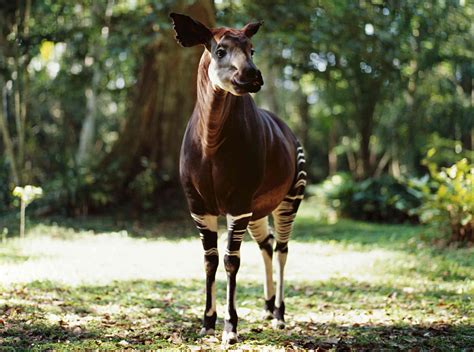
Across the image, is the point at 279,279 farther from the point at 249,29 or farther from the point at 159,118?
the point at 159,118

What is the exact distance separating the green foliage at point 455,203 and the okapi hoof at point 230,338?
5285 mm

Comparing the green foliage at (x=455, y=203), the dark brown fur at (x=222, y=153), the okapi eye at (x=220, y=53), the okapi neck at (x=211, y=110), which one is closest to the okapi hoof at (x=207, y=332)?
the dark brown fur at (x=222, y=153)

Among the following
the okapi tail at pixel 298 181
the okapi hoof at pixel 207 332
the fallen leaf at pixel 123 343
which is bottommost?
the fallen leaf at pixel 123 343

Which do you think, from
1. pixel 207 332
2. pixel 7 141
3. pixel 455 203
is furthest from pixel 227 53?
pixel 7 141

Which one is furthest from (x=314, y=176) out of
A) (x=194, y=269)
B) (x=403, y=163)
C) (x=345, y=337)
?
(x=345, y=337)

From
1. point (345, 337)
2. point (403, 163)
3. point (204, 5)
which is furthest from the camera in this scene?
point (403, 163)

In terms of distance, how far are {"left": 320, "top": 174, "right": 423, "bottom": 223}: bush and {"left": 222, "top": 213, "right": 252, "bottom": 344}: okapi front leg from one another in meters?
10.4

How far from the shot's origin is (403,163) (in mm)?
21047

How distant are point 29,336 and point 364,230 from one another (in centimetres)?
906

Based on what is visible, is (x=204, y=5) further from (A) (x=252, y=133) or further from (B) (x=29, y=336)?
(B) (x=29, y=336)

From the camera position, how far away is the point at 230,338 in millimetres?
3852

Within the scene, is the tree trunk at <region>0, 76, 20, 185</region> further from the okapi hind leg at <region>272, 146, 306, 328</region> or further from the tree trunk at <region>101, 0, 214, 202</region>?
the okapi hind leg at <region>272, 146, 306, 328</region>

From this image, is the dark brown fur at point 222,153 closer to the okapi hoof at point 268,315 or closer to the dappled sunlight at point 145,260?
the okapi hoof at point 268,315

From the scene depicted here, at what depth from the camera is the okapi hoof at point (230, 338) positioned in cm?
384
